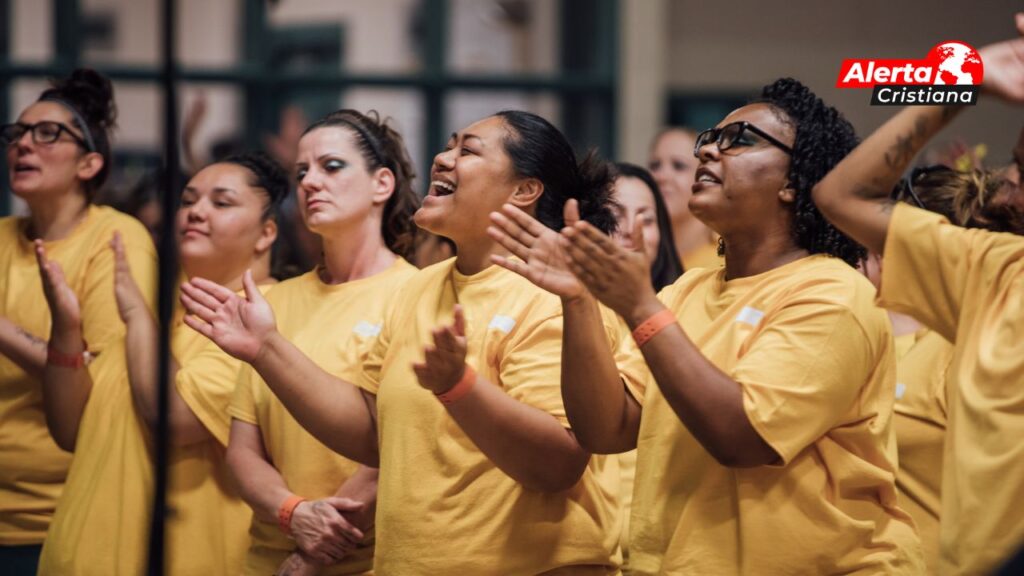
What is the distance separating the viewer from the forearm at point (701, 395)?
1746 millimetres

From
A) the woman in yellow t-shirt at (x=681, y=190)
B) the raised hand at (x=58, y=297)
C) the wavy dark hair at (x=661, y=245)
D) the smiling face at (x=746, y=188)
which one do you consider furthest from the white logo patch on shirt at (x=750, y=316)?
the woman in yellow t-shirt at (x=681, y=190)

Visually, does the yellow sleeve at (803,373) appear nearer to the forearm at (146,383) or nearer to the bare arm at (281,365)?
the bare arm at (281,365)

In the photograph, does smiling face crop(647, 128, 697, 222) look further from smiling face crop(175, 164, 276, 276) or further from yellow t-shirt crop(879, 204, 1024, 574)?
yellow t-shirt crop(879, 204, 1024, 574)

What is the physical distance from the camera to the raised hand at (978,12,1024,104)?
1.60 meters

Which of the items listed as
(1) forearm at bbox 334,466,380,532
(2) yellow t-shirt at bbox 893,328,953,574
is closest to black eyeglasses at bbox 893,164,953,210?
(2) yellow t-shirt at bbox 893,328,953,574

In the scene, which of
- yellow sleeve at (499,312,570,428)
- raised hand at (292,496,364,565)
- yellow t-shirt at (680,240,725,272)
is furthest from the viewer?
yellow t-shirt at (680,240,725,272)

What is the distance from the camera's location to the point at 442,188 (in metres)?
2.24

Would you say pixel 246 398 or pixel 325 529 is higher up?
pixel 246 398

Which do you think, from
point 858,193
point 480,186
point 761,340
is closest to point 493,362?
point 480,186

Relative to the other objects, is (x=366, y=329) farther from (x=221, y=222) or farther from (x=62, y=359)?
(x=62, y=359)

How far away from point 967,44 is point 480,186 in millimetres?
808

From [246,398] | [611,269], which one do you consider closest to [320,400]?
[246,398]

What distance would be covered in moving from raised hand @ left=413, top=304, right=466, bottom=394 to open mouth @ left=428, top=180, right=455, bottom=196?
40cm

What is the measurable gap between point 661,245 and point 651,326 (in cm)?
129
